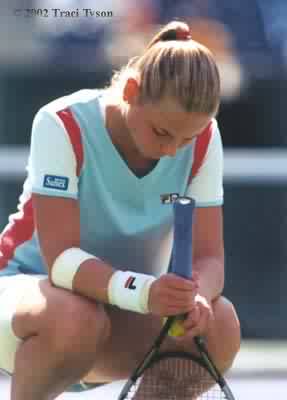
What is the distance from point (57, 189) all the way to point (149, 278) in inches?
9.1

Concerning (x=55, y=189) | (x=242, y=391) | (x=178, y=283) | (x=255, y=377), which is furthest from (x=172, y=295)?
(x=255, y=377)

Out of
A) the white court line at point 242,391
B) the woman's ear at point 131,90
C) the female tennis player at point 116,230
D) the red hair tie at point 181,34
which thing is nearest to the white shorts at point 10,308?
the female tennis player at point 116,230

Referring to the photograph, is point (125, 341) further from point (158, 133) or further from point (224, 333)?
point (158, 133)

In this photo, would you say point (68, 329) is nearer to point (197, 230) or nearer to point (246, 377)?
point (197, 230)

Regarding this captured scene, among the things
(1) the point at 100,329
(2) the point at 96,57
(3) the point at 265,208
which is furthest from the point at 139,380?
(2) the point at 96,57

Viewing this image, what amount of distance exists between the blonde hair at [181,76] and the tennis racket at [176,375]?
0.17m

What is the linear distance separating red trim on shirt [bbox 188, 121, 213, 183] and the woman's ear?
194 millimetres

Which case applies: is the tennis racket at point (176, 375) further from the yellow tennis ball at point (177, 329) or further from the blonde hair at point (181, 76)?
the blonde hair at point (181, 76)

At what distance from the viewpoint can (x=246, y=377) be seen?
11.8 ft

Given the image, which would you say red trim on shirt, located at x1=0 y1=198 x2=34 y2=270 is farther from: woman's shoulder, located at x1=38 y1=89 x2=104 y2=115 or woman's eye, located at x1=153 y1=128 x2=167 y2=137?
woman's eye, located at x1=153 y1=128 x2=167 y2=137

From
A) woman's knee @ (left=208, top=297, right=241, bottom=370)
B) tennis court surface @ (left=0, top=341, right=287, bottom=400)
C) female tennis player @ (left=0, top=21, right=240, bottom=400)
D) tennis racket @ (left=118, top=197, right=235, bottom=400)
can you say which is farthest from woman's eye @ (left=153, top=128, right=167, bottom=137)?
tennis court surface @ (left=0, top=341, right=287, bottom=400)

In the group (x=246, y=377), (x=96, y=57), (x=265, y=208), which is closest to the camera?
(x=246, y=377)

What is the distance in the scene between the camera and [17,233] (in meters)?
2.55

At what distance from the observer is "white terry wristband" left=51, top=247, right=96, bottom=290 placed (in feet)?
7.61
